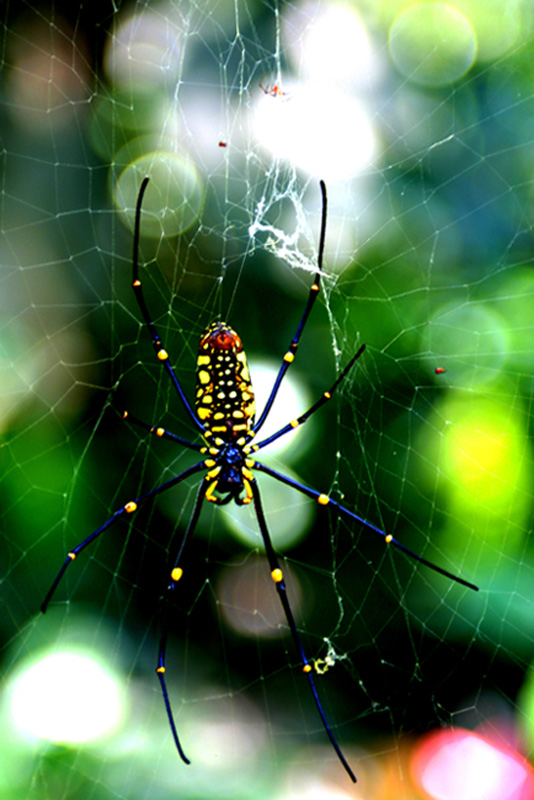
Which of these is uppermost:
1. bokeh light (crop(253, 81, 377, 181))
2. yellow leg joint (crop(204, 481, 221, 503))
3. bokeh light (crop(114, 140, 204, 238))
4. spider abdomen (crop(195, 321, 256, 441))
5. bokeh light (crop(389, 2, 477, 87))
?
bokeh light (crop(389, 2, 477, 87))

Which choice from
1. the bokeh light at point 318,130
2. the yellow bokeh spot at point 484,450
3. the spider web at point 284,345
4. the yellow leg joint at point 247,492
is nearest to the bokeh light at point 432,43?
the spider web at point 284,345

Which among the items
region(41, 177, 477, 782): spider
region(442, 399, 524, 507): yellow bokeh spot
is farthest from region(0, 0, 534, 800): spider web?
region(41, 177, 477, 782): spider

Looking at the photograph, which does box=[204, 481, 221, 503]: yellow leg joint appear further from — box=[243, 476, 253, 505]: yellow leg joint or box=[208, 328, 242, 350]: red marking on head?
box=[208, 328, 242, 350]: red marking on head

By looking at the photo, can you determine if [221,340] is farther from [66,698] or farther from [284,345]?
[66,698]

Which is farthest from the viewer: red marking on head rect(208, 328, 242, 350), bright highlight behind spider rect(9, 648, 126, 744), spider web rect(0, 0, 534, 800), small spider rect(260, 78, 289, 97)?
small spider rect(260, 78, 289, 97)

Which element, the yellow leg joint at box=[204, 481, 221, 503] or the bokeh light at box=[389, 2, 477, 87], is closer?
the yellow leg joint at box=[204, 481, 221, 503]

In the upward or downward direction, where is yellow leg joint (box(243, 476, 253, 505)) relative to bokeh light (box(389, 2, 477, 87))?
downward

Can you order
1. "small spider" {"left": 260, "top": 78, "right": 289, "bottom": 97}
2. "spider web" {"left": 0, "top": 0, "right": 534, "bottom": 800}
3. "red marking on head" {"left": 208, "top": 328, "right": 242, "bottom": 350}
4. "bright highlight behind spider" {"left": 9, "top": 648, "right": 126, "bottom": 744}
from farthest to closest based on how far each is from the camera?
"small spider" {"left": 260, "top": 78, "right": 289, "bottom": 97}, "spider web" {"left": 0, "top": 0, "right": 534, "bottom": 800}, "bright highlight behind spider" {"left": 9, "top": 648, "right": 126, "bottom": 744}, "red marking on head" {"left": 208, "top": 328, "right": 242, "bottom": 350}
